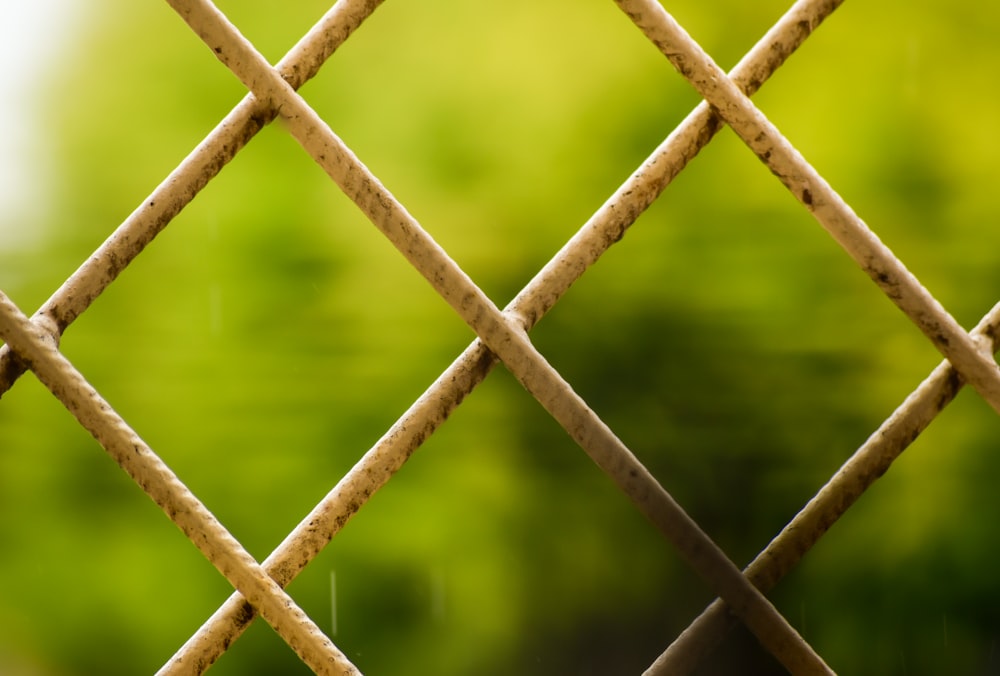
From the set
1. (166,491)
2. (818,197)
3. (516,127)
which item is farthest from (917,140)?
(166,491)

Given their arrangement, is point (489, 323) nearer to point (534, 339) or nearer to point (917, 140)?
point (534, 339)

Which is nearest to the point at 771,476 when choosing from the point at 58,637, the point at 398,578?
the point at 398,578

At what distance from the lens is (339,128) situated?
1.69 metres

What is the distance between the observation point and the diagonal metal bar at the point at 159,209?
1.87ft

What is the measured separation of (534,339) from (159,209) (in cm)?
115

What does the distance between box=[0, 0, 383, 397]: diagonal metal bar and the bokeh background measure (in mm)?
1032

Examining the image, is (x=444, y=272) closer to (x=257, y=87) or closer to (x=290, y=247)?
(x=257, y=87)

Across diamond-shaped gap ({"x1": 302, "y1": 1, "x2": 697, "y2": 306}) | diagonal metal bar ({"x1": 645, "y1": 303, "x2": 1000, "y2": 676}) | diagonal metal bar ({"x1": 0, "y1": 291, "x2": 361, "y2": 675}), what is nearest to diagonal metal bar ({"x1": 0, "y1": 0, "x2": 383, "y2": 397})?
diagonal metal bar ({"x1": 0, "y1": 291, "x2": 361, "y2": 675})

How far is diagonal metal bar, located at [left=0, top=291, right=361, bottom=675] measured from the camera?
56cm

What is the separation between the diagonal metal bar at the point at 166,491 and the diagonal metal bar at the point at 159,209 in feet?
0.05

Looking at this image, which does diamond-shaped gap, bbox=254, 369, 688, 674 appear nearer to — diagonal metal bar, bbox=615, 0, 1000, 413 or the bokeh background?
the bokeh background

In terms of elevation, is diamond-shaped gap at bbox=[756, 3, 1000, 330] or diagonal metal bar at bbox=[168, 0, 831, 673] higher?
diagonal metal bar at bbox=[168, 0, 831, 673]

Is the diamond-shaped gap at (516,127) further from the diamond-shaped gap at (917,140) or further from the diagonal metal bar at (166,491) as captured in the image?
the diagonal metal bar at (166,491)

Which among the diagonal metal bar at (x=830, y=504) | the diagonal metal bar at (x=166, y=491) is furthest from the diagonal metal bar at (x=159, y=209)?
the diagonal metal bar at (x=830, y=504)
